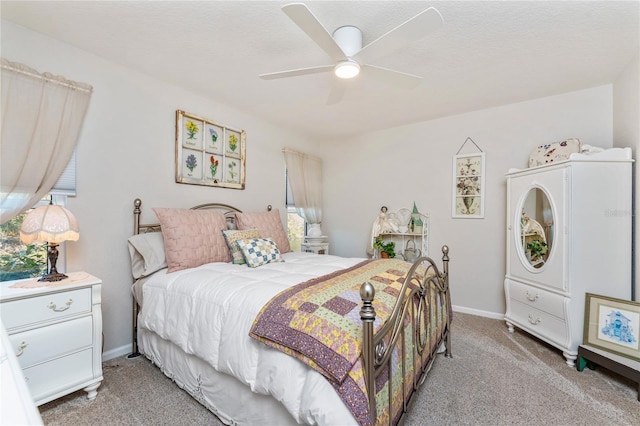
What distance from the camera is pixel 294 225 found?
4.25 metres

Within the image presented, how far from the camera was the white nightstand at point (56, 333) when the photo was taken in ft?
5.00

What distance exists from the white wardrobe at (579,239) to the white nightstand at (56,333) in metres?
3.49

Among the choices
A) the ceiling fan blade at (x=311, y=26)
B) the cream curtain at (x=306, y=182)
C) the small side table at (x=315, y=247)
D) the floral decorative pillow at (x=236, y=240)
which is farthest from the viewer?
the cream curtain at (x=306, y=182)

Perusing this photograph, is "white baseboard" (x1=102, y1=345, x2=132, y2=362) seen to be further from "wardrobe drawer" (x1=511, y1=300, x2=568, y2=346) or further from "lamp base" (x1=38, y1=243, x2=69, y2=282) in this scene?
"wardrobe drawer" (x1=511, y1=300, x2=568, y2=346)

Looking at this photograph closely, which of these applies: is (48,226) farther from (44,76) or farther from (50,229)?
(44,76)

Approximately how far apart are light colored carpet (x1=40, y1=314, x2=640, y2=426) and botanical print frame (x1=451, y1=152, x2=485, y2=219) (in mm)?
1602

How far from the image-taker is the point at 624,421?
1604 millimetres

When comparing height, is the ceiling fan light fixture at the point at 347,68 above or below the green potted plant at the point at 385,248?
above

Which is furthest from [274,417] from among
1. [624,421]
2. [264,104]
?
[264,104]

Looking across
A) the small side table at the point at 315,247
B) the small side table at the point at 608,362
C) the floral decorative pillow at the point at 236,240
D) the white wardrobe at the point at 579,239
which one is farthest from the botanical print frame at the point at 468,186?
the floral decorative pillow at the point at 236,240

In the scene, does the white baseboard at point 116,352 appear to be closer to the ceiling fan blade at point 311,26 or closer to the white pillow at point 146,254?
the white pillow at point 146,254

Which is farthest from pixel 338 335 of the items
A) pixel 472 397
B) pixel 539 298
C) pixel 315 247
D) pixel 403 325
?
pixel 315 247

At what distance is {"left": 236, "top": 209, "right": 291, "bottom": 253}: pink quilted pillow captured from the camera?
2.85m

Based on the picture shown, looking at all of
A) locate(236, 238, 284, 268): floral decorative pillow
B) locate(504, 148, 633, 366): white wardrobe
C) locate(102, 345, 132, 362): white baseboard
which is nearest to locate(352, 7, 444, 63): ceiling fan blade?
locate(236, 238, 284, 268): floral decorative pillow
